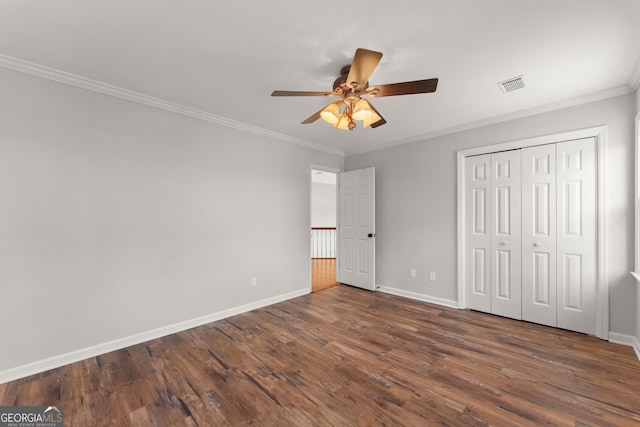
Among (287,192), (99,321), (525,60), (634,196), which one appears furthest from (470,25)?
(99,321)

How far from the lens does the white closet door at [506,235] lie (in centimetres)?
329

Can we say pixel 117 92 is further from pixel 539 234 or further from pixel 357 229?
pixel 539 234

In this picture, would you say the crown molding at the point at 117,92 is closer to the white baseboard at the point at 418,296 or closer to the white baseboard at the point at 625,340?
the white baseboard at the point at 418,296

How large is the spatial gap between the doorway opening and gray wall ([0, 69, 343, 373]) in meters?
1.75

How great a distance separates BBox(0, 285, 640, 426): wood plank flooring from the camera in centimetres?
174

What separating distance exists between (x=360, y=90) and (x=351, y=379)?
226cm

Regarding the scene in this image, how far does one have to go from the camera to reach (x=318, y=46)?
1.98 meters

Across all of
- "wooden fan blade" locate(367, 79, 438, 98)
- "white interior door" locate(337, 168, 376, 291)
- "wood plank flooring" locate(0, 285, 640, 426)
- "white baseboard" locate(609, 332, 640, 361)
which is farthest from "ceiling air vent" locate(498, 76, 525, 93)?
"white baseboard" locate(609, 332, 640, 361)

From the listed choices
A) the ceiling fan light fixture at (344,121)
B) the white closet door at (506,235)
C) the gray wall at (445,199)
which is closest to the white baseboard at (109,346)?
the gray wall at (445,199)

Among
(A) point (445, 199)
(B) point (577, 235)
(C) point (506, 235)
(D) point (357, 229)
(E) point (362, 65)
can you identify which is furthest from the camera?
(D) point (357, 229)

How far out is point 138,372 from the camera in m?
2.22

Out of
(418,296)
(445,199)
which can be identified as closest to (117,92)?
(445,199)

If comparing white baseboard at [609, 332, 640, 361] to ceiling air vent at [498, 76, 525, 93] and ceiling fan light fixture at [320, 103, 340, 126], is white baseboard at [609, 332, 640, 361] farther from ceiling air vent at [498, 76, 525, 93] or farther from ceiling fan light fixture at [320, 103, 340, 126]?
ceiling fan light fixture at [320, 103, 340, 126]

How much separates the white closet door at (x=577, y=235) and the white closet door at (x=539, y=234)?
0.21ft
